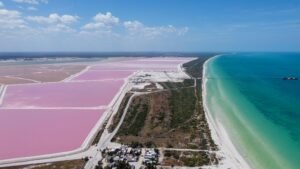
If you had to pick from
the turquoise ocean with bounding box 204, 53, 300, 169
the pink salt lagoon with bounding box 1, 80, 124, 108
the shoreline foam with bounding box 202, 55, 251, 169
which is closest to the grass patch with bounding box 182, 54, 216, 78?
the turquoise ocean with bounding box 204, 53, 300, 169

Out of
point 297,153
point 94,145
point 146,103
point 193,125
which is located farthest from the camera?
point 146,103

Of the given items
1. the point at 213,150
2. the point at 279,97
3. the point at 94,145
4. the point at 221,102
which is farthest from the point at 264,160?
the point at 279,97

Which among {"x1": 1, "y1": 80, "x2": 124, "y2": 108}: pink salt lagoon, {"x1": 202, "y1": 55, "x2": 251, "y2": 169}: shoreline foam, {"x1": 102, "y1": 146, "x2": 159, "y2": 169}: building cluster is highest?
{"x1": 1, "y1": 80, "x2": 124, "y2": 108}: pink salt lagoon

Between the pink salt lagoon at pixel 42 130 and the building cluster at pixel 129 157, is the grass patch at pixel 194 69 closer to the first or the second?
the pink salt lagoon at pixel 42 130

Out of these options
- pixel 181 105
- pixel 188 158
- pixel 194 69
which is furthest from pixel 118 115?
pixel 194 69

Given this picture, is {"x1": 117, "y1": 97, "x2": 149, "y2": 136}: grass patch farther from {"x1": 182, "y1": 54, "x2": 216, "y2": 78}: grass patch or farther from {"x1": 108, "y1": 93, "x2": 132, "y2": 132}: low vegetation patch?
{"x1": 182, "y1": 54, "x2": 216, "y2": 78}: grass patch

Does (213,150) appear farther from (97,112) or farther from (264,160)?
(97,112)
